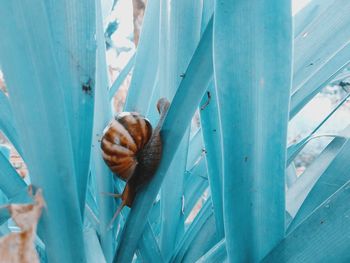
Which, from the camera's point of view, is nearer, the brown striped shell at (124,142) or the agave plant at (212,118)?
the agave plant at (212,118)

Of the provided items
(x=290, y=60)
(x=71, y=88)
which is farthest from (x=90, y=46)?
(x=290, y=60)

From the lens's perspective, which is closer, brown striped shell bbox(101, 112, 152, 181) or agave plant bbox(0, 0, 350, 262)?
agave plant bbox(0, 0, 350, 262)

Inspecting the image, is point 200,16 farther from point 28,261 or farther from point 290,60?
point 28,261
